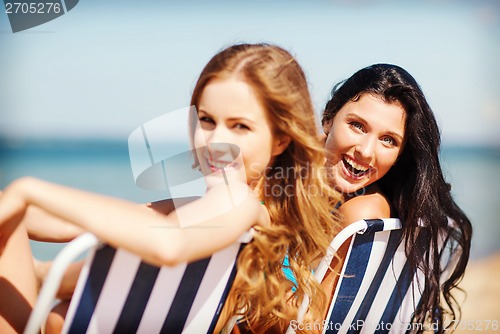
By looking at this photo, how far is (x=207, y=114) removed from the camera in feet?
7.26

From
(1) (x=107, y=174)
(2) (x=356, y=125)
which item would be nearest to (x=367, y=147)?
(2) (x=356, y=125)

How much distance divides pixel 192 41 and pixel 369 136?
10446 mm

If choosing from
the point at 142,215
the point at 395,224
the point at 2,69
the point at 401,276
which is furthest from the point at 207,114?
the point at 2,69

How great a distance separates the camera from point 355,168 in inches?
126

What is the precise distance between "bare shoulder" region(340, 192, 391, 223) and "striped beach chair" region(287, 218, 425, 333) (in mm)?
296

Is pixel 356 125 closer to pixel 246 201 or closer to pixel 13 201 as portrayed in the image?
pixel 246 201

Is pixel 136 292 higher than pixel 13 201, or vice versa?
pixel 13 201

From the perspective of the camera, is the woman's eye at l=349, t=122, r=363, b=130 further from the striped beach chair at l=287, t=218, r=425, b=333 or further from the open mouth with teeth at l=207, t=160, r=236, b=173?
the open mouth with teeth at l=207, t=160, r=236, b=173

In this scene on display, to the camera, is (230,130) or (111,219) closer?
(111,219)

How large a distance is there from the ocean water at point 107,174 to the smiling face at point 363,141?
4907 mm

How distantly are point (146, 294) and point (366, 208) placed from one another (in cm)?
137

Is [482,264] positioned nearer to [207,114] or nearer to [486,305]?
[486,305]

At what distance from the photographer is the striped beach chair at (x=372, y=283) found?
2494mm

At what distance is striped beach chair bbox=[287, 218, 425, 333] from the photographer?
2.49m
